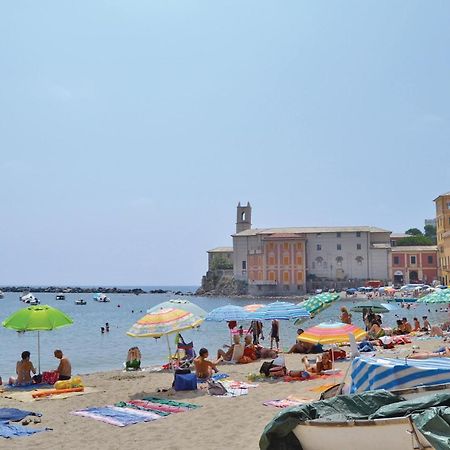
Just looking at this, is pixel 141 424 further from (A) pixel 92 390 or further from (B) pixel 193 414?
(A) pixel 92 390

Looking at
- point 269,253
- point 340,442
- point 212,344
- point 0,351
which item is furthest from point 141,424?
point 269,253

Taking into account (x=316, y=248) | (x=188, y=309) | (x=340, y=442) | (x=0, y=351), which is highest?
(x=316, y=248)

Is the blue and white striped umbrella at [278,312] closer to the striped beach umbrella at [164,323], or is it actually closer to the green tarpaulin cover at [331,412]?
the striped beach umbrella at [164,323]

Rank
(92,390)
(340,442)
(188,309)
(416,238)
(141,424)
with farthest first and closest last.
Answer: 1. (416,238)
2. (188,309)
3. (92,390)
4. (141,424)
5. (340,442)

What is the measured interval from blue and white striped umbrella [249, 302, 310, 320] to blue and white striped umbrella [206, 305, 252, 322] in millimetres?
275

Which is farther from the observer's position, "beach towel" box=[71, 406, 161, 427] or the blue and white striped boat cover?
"beach towel" box=[71, 406, 161, 427]

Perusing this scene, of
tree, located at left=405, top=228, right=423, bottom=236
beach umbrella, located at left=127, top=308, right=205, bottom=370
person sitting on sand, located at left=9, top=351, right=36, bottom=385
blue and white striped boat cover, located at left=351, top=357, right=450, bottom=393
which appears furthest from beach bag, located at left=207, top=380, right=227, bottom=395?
tree, located at left=405, top=228, right=423, bottom=236

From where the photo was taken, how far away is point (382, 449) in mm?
5629

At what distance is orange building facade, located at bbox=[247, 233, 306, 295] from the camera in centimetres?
8881

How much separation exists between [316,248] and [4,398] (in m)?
79.6

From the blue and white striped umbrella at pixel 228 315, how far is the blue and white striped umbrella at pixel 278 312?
0.28 m

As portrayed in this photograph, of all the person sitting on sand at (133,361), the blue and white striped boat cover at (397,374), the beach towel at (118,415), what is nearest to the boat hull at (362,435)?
the blue and white striped boat cover at (397,374)

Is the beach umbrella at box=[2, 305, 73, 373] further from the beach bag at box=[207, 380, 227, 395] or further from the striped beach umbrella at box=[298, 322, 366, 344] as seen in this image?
the striped beach umbrella at box=[298, 322, 366, 344]

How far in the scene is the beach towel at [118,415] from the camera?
9.58 meters
